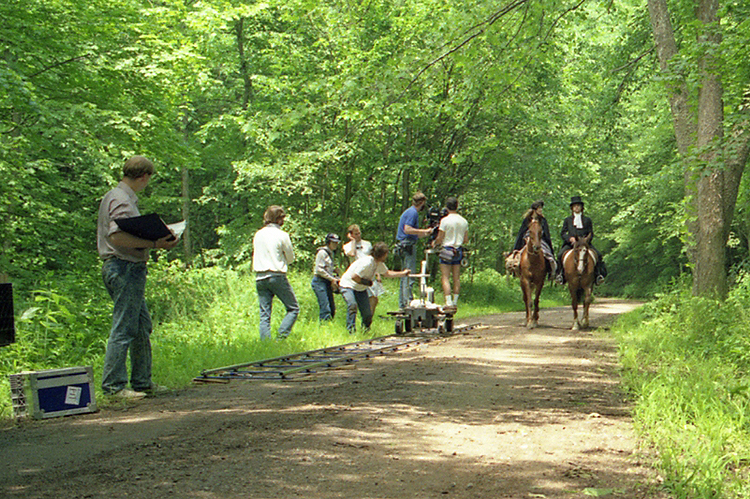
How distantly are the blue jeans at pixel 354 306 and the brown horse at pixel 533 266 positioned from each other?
365 centimetres

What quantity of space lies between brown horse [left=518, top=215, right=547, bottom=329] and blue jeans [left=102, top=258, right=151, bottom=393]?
30.4ft

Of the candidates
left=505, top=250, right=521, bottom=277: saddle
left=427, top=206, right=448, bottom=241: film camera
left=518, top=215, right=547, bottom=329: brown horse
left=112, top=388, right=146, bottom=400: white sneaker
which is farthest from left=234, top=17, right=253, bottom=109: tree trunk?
left=112, top=388, right=146, bottom=400: white sneaker

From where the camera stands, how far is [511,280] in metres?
37.5

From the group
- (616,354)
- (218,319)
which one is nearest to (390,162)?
(218,319)

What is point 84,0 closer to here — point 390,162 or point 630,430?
point 390,162

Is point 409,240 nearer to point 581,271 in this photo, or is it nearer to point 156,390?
point 581,271

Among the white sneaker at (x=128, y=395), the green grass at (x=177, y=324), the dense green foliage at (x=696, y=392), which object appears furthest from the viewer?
the green grass at (x=177, y=324)

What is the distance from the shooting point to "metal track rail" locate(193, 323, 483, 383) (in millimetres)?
8992

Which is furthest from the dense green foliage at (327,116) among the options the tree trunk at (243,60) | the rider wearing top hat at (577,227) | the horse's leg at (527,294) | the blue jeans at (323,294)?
the horse's leg at (527,294)

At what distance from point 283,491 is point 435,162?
67.9 ft

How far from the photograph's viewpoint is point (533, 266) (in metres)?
15.8

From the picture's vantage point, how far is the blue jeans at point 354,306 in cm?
1331

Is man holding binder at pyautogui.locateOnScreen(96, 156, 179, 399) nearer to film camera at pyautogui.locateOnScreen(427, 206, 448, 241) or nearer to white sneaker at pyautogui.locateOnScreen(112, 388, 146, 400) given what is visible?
white sneaker at pyautogui.locateOnScreen(112, 388, 146, 400)

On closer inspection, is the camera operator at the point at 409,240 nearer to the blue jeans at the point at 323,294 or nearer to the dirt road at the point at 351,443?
the blue jeans at the point at 323,294
